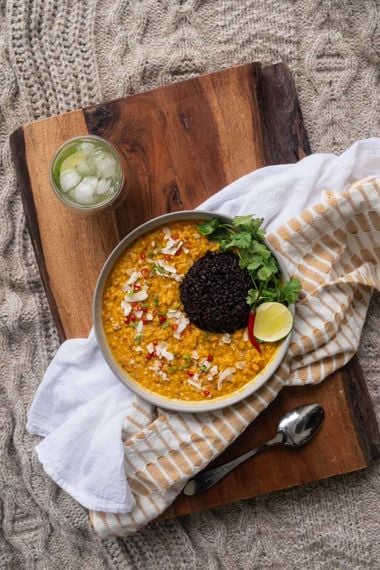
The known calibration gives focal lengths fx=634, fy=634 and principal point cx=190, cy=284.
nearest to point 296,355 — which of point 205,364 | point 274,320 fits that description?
point 274,320

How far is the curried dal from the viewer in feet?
6.37

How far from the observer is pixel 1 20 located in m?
2.30

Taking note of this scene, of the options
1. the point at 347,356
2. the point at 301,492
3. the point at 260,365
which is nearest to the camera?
the point at 260,365

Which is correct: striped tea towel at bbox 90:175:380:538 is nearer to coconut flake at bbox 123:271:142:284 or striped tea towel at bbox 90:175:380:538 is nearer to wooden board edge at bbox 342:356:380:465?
wooden board edge at bbox 342:356:380:465

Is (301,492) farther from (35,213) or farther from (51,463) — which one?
(35,213)

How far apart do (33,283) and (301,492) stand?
122cm

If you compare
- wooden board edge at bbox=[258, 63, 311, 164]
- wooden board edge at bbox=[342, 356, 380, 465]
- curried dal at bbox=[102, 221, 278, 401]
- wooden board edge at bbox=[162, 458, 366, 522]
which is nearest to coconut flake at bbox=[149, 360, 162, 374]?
curried dal at bbox=[102, 221, 278, 401]

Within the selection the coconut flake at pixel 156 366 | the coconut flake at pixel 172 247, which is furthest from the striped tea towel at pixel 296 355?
the coconut flake at pixel 172 247

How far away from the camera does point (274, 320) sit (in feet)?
6.22

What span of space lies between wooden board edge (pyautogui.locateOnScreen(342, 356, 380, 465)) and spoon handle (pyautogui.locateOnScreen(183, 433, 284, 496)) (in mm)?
275

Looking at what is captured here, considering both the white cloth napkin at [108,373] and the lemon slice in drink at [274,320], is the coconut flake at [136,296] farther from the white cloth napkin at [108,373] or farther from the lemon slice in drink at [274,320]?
the lemon slice in drink at [274,320]

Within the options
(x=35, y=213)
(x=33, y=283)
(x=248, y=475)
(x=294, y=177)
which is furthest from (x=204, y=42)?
(x=248, y=475)

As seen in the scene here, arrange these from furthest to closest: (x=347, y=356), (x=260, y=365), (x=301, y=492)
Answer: (x=301, y=492) < (x=347, y=356) < (x=260, y=365)

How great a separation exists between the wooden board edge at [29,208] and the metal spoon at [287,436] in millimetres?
655
